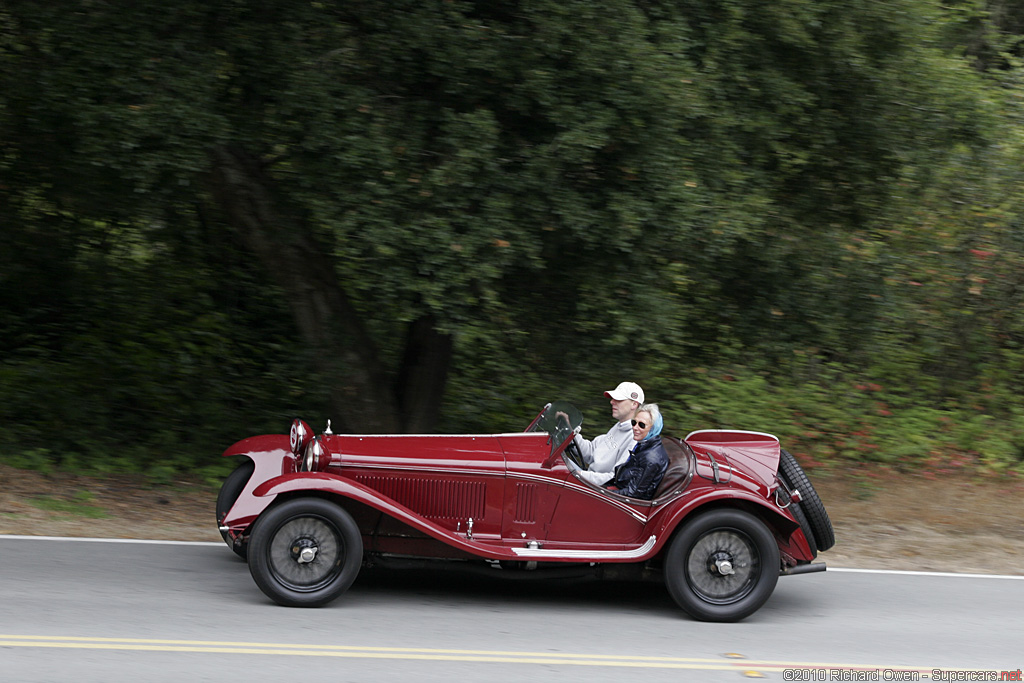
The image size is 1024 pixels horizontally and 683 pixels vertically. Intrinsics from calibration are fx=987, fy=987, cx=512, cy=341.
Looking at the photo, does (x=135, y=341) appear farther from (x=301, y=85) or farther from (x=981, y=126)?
(x=981, y=126)

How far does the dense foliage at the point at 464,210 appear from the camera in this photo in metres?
7.95

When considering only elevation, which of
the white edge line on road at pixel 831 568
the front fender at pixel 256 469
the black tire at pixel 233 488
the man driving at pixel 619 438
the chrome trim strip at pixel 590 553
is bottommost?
the white edge line on road at pixel 831 568

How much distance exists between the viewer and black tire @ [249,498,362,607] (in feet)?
19.5

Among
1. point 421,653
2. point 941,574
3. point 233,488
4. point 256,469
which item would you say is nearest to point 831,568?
point 941,574

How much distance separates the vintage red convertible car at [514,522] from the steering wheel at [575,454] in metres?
0.19

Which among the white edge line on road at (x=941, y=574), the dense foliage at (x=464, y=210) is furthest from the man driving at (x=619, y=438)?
the white edge line on road at (x=941, y=574)

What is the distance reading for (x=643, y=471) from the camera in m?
6.45

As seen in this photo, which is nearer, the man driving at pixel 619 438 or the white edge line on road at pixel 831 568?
the man driving at pixel 619 438

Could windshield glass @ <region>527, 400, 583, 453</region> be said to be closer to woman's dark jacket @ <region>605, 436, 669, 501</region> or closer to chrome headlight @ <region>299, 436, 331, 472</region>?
woman's dark jacket @ <region>605, 436, 669, 501</region>

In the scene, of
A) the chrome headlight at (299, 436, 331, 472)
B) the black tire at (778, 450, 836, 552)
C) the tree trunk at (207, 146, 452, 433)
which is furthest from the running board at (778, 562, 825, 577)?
the tree trunk at (207, 146, 452, 433)

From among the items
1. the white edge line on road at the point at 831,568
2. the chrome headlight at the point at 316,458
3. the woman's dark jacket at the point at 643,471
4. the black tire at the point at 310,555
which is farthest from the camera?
the white edge line on road at the point at 831,568

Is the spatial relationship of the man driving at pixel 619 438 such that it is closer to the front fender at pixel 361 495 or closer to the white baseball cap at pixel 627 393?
the white baseball cap at pixel 627 393

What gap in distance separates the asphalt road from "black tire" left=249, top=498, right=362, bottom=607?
0.42ft

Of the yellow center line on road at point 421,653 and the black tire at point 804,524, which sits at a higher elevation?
the black tire at point 804,524
